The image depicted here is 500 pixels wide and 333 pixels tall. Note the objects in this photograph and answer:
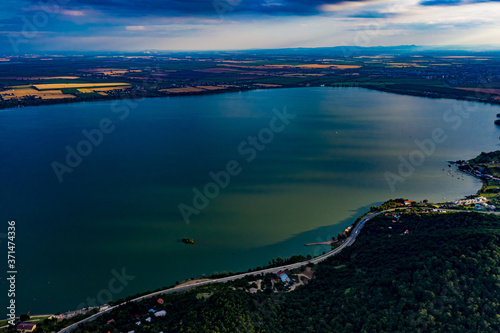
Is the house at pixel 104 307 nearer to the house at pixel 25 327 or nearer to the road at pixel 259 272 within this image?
the road at pixel 259 272

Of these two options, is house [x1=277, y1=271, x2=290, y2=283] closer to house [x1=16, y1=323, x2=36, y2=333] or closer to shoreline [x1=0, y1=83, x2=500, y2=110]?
house [x1=16, y1=323, x2=36, y2=333]

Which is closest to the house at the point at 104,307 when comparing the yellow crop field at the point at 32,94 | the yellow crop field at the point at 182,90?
the yellow crop field at the point at 32,94

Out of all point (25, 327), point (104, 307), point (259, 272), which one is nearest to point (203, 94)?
point (259, 272)

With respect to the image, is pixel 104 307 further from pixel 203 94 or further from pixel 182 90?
pixel 182 90

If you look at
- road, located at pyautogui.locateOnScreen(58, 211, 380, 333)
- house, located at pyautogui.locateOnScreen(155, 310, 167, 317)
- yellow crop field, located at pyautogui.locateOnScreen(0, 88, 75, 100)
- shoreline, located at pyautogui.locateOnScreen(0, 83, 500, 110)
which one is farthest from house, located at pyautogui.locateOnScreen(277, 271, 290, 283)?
yellow crop field, located at pyautogui.locateOnScreen(0, 88, 75, 100)

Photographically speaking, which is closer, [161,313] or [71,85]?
[161,313]
